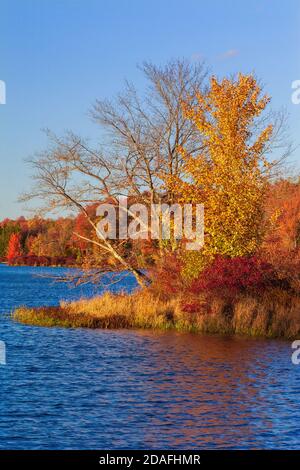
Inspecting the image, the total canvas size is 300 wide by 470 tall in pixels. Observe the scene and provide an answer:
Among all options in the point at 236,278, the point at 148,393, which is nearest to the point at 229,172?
the point at 236,278

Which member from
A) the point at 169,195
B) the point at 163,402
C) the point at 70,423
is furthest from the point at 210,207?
the point at 70,423

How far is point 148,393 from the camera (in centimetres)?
1875

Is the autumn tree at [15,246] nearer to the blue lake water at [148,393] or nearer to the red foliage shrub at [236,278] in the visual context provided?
the red foliage shrub at [236,278]

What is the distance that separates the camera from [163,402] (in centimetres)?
1778

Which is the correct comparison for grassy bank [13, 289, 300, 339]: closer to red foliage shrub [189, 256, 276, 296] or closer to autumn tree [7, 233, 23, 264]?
red foliage shrub [189, 256, 276, 296]

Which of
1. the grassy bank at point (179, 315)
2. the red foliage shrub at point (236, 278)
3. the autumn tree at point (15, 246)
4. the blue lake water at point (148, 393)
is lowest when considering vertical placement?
the blue lake water at point (148, 393)

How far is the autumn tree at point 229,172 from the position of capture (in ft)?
108

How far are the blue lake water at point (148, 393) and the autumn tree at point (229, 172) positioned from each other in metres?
6.39

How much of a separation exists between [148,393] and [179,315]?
1203cm

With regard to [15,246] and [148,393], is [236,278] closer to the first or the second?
[148,393]

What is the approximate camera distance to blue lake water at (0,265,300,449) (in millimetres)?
14969

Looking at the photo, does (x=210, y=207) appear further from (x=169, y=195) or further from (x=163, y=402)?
(x=163, y=402)

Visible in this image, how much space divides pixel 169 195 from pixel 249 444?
23578 millimetres

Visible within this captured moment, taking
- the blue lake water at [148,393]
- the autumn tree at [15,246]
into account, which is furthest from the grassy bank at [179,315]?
the autumn tree at [15,246]
